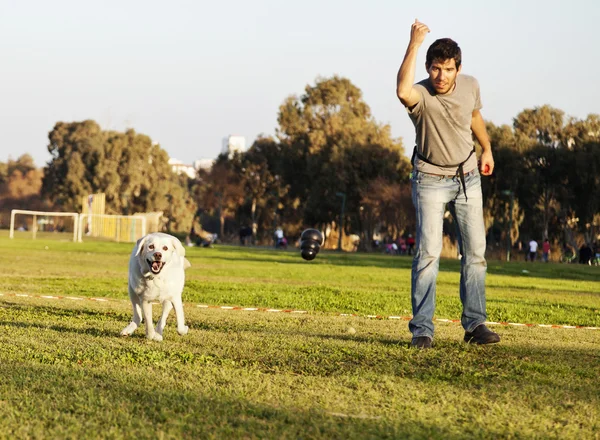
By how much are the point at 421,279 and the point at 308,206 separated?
80.6m

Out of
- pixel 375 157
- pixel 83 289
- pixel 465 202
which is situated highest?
pixel 375 157

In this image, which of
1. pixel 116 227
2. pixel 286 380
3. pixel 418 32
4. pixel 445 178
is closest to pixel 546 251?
pixel 116 227

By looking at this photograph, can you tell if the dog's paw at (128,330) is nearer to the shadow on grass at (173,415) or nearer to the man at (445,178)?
the man at (445,178)

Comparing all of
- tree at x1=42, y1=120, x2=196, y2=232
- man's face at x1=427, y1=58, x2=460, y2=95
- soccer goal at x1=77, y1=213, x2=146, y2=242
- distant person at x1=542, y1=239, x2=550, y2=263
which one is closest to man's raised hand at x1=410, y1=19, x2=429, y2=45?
man's face at x1=427, y1=58, x2=460, y2=95

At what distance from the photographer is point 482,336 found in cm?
800

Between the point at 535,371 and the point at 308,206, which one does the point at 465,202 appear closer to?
the point at 535,371

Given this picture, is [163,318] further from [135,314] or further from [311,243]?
[311,243]

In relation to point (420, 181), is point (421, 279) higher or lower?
lower

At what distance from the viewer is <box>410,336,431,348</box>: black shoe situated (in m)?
7.64

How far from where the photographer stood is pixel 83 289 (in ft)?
54.2

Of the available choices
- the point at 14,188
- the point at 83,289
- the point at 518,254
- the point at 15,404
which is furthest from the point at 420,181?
the point at 14,188

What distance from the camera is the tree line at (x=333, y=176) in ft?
249

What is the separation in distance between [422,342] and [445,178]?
1333 mm

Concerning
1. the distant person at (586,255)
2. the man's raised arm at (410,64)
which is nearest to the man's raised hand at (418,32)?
the man's raised arm at (410,64)
